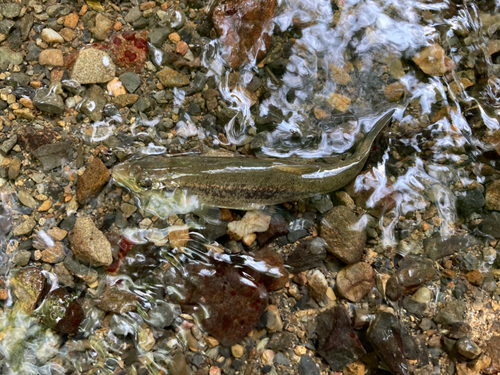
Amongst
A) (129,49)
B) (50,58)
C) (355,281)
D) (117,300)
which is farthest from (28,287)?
(355,281)

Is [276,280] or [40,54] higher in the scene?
[40,54]

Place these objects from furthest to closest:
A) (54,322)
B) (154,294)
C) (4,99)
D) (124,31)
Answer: (124,31) < (4,99) < (154,294) < (54,322)

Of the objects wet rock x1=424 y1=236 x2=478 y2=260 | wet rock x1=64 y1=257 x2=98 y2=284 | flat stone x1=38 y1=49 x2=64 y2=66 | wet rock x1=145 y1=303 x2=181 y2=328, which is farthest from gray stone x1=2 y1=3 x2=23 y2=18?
wet rock x1=424 y1=236 x2=478 y2=260

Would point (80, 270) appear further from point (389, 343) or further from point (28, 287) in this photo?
point (389, 343)

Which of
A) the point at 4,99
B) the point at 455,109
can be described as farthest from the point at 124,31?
the point at 455,109

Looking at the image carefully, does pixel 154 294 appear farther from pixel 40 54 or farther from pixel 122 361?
pixel 40 54

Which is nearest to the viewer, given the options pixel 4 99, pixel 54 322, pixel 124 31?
pixel 54 322

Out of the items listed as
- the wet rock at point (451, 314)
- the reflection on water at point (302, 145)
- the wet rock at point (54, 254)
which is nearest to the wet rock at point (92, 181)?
the reflection on water at point (302, 145)

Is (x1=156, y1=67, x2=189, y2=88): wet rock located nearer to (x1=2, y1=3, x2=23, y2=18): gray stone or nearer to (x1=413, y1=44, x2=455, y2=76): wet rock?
(x1=2, y1=3, x2=23, y2=18): gray stone
